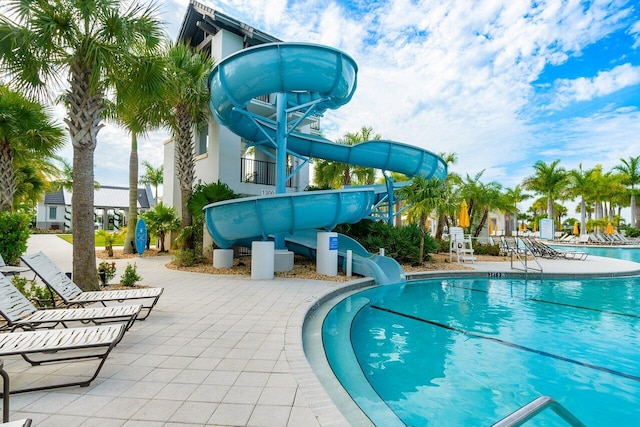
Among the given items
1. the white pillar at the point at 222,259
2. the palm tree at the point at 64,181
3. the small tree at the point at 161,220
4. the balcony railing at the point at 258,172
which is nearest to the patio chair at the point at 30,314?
the white pillar at the point at 222,259

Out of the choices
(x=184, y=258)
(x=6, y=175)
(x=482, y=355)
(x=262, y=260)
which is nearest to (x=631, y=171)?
(x=482, y=355)

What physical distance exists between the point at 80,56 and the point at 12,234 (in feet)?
22.1

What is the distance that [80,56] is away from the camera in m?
7.07

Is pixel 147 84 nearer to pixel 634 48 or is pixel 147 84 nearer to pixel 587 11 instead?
pixel 587 11

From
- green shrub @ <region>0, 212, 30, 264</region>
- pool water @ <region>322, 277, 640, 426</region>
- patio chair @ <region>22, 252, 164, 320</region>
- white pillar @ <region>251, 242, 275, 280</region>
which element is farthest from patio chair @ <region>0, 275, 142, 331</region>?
green shrub @ <region>0, 212, 30, 264</region>

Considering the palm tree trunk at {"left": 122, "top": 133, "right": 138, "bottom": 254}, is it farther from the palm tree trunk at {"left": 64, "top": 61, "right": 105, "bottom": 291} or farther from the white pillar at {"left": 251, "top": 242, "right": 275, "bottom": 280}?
the palm tree trunk at {"left": 64, "top": 61, "right": 105, "bottom": 291}

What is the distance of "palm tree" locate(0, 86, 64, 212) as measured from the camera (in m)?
11.1

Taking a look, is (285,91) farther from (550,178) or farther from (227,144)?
(550,178)

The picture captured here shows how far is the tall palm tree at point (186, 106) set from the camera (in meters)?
14.4

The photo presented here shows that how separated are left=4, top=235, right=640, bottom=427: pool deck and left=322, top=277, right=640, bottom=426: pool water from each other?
879mm

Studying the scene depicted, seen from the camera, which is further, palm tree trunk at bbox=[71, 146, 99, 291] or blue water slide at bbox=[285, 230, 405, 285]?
blue water slide at bbox=[285, 230, 405, 285]

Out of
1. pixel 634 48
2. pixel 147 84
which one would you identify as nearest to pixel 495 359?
pixel 147 84

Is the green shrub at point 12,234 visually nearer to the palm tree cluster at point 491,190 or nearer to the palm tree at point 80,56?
the palm tree at point 80,56

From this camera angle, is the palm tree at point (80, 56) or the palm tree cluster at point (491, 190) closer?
the palm tree at point (80, 56)
